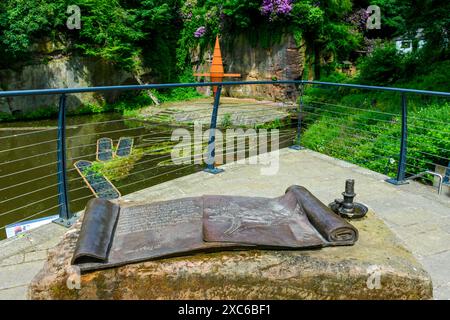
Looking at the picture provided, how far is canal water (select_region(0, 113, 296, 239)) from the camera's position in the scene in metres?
7.95

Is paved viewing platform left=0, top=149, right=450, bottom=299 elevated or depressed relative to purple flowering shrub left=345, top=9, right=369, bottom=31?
depressed

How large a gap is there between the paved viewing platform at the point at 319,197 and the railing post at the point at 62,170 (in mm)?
128

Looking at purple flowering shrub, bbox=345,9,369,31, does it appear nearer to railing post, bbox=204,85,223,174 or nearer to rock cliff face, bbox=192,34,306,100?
rock cliff face, bbox=192,34,306,100

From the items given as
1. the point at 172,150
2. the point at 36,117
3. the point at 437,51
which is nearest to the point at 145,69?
the point at 36,117

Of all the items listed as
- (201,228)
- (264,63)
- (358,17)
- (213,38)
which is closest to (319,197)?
(201,228)

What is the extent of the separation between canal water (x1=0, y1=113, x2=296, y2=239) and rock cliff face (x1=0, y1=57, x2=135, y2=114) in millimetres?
984

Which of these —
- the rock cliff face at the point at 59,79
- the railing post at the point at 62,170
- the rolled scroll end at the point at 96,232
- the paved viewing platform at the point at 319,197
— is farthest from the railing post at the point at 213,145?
the rock cliff face at the point at 59,79

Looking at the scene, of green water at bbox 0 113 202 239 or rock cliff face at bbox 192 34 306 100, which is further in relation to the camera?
rock cliff face at bbox 192 34 306 100

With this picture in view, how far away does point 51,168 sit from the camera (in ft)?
36.5

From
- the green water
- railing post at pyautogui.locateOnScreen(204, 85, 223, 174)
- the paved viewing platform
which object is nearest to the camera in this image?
the paved viewing platform

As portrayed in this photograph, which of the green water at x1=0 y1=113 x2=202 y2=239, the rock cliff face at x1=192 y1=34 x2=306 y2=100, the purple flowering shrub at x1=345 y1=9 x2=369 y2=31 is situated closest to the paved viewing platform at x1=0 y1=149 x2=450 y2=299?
the green water at x1=0 y1=113 x2=202 y2=239

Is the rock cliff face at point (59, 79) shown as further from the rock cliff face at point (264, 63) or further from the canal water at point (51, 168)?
the rock cliff face at point (264, 63)

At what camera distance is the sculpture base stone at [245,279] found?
2.01 meters

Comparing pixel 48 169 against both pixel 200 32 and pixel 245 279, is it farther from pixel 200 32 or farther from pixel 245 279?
pixel 200 32
